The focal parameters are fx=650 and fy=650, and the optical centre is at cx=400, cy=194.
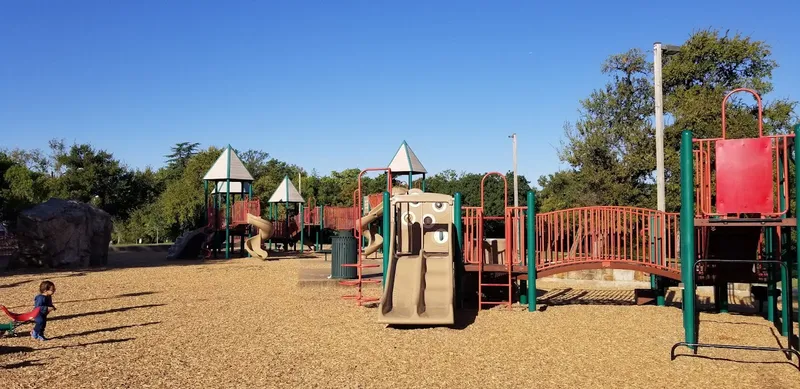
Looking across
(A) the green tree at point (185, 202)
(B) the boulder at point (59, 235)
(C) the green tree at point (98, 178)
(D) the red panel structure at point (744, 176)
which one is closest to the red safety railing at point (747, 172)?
(D) the red panel structure at point (744, 176)

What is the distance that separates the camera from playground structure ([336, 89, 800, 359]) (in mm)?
8555

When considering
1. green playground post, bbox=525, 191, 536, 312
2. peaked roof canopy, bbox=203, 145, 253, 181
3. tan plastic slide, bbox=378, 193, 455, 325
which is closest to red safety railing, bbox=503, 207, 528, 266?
green playground post, bbox=525, 191, 536, 312

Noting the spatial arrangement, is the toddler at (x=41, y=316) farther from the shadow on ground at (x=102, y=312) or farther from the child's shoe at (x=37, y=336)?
the shadow on ground at (x=102, y=312)

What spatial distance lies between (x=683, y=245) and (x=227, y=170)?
23.8 metres

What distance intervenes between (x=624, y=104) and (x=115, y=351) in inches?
1074

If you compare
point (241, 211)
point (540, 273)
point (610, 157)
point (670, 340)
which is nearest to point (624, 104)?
point (610, 157)

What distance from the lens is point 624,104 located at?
30.6 m

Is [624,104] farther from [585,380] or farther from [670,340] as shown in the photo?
[585,380]

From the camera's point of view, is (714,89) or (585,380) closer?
(585,380)

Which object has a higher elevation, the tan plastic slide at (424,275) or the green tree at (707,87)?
the green tree at (707,87)

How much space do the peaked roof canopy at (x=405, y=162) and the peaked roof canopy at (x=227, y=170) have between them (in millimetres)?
9104

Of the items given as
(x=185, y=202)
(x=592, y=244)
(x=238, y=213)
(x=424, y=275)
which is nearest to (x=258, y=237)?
(x=238, y=213)

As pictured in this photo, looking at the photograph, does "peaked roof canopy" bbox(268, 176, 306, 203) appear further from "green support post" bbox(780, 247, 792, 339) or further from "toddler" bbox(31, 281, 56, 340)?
"green support post" bbox(780, 247, 792, 339)

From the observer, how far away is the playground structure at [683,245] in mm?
8555
